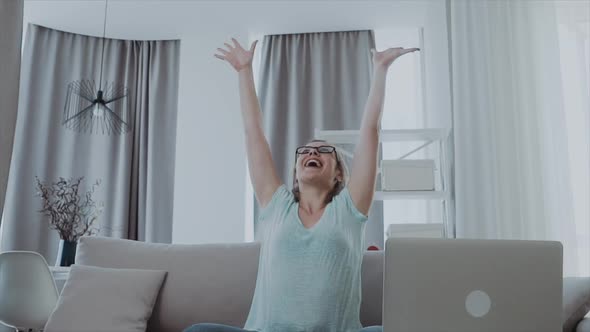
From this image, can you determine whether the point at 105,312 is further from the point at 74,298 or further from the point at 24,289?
the point at 24,289

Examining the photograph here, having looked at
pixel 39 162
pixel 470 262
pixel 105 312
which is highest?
pixel 39 162

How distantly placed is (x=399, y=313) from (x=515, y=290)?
0.78ft

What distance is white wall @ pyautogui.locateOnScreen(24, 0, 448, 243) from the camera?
13.7 feet

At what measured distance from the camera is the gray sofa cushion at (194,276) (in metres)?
2.28

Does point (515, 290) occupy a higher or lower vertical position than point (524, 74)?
lower

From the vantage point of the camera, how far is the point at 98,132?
4.55 m

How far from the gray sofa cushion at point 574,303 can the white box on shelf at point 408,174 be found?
4.05 ft

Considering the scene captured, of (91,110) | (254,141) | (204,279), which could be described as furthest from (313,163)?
(91,110)

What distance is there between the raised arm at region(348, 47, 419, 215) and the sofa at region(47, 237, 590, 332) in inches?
16.4

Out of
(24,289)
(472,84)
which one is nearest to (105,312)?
(24,289)

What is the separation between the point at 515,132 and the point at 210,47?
2.49m

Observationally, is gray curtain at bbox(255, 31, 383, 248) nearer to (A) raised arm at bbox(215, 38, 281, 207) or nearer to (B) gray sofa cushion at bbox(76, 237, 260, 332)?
(B) gray sofa cushion at bbox(76, 237, 260, 332)

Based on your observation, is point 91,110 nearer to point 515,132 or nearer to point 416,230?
point 416,230

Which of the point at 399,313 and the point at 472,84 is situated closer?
the point at 399,313
